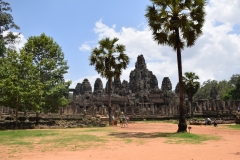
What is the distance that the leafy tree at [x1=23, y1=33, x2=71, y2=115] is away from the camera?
24.3 m

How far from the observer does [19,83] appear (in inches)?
824

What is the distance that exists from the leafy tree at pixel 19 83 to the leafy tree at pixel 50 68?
1915 millimetres

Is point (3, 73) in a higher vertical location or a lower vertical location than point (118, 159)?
higher

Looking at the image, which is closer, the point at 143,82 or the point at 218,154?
the point at 218,154

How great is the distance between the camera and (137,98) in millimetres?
53156

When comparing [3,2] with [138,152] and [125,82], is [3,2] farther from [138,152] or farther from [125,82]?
[125,82]

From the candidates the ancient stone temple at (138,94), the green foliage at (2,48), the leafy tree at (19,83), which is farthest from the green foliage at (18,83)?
the ancient stone temple at (138,94)

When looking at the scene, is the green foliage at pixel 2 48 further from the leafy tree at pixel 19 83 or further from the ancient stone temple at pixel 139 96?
the ancient stone temple at pixel 139 96

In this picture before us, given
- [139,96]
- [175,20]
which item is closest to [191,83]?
[139,96]

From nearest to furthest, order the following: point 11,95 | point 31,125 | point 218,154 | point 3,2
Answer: point 218,154 → point 11,95 → point 31,125 → point 3,2

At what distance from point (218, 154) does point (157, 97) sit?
46.0 meters

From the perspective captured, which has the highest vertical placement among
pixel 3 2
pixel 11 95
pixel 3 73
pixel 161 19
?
pixel 3 2

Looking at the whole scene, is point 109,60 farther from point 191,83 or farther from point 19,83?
point 191,83

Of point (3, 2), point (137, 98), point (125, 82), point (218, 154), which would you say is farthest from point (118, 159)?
point (125, 82)
